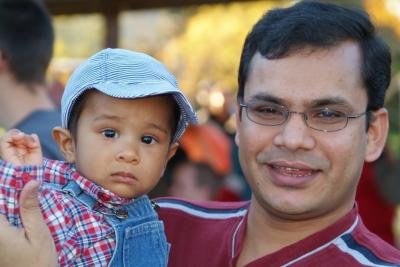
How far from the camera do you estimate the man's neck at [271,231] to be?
8.47 feet

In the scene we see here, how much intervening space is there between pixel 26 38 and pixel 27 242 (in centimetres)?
222

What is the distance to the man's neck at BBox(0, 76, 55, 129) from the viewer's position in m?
4.08

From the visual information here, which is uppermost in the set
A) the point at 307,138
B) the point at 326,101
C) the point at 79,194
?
the point at 326,101

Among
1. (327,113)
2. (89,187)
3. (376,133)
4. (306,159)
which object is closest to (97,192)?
(89,187)

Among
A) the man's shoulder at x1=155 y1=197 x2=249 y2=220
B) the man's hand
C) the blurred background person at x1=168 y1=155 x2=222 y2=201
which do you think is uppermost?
the man's hand

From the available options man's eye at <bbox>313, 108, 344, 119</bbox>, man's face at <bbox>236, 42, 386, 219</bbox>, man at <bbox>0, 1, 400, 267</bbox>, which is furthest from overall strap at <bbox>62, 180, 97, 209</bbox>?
man's eye at <bbox>313, 108, 344, 119</bbox>

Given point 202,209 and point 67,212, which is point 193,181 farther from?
point 67,212

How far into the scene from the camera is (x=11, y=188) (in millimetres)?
2234

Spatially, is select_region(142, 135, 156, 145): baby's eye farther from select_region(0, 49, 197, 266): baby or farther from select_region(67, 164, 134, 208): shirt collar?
select_region(67, 164, 134, 208): shirt collar

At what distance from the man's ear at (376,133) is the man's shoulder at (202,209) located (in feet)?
1.80

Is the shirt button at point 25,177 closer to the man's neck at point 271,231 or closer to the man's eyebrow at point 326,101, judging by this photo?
the man's neck at point 271,231

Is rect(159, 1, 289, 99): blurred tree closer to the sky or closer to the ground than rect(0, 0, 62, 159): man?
closer to the ground

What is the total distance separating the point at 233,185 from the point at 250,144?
13.4 ft

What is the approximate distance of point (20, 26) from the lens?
423 cm
